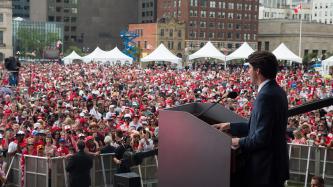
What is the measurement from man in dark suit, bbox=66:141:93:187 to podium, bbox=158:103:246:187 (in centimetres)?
580

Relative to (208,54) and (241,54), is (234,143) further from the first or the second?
(241,54)

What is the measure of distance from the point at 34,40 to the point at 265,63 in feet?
437

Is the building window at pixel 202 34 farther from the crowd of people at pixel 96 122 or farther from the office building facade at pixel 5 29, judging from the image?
the crowd of people at pixel 96 122

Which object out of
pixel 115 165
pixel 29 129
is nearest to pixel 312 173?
pixel 115 165

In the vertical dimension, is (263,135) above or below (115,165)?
above

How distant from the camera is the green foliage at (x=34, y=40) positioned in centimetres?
13215

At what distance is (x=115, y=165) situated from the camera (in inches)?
412

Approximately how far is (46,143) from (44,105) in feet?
28.0

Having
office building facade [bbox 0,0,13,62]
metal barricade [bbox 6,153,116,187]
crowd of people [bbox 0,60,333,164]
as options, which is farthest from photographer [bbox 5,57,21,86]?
office building facade [bbox 0,0,13,62]

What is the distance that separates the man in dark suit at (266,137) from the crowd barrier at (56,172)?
266 inches

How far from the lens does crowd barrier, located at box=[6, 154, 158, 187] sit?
9.95m

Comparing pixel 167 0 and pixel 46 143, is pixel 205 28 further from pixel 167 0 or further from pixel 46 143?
pixel 46 143

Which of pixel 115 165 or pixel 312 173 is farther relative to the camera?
pixel 312 173

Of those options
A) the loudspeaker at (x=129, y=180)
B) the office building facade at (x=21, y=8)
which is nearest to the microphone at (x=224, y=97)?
the loudspeaker at (x=129, y=180)
